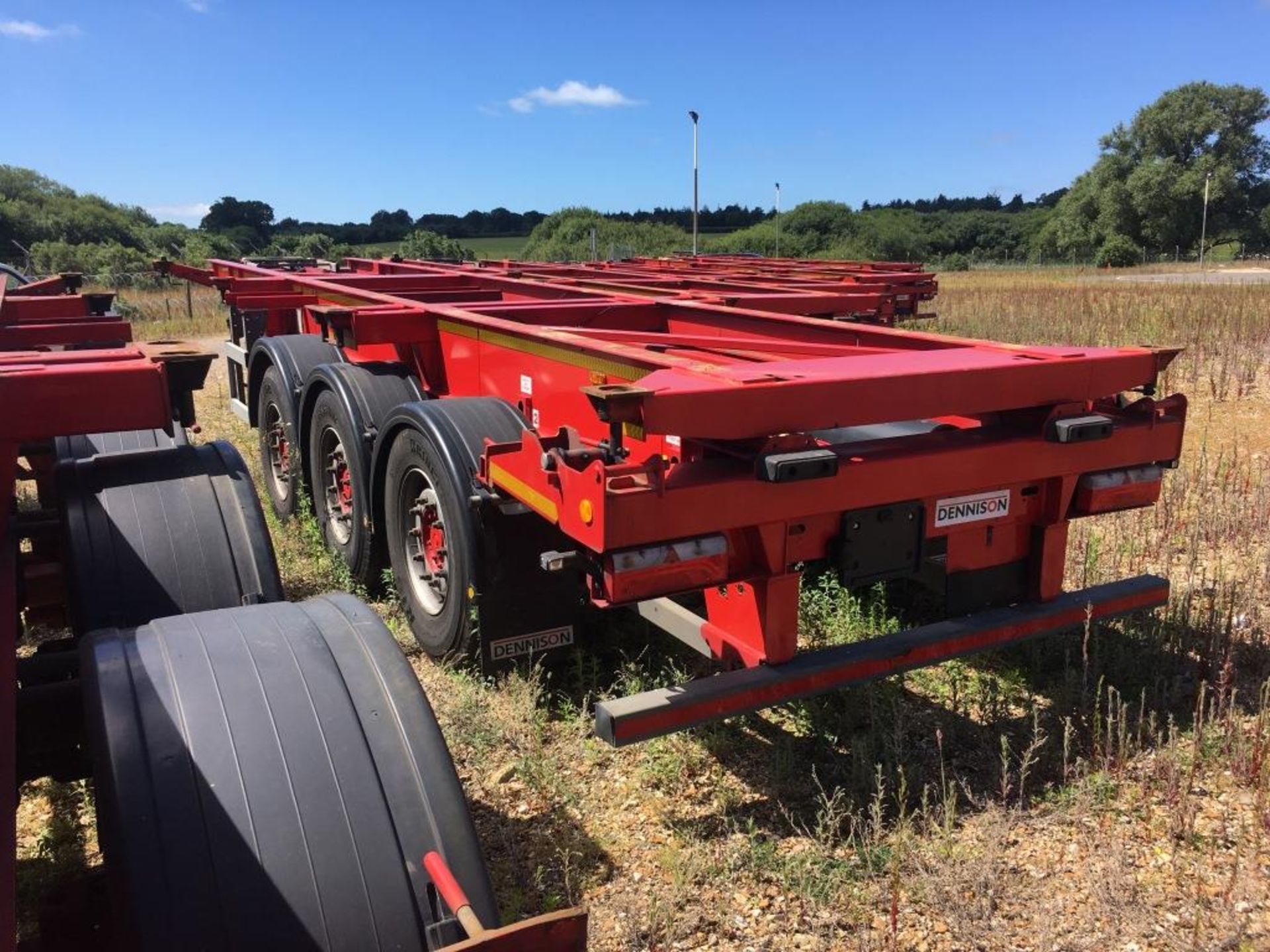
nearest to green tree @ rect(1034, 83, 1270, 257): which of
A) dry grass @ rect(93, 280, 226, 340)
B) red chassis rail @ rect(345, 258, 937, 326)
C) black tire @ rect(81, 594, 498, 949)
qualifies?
→ dry grass @ rect(93, 280, 226, 340)

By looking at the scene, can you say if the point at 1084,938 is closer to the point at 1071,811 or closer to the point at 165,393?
the point at 1071,811

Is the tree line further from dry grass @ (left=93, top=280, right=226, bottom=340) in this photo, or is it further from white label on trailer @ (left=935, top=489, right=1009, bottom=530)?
white label on trailer @ (left=935, top=489, right=1009, bottom=530)

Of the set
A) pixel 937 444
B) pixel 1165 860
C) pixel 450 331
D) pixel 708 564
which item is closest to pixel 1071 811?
pixel 1165 860

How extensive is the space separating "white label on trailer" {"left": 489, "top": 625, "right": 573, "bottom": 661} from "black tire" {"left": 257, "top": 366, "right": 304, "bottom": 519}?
249 centimetres

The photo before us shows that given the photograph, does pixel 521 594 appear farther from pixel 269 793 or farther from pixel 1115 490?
pixel 1115 490

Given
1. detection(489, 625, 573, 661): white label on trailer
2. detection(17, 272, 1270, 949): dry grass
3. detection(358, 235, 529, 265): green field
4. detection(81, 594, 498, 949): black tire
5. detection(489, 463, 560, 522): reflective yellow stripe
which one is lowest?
detection(17, 272, 1270, 949): dry grass

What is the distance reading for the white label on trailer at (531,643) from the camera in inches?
135

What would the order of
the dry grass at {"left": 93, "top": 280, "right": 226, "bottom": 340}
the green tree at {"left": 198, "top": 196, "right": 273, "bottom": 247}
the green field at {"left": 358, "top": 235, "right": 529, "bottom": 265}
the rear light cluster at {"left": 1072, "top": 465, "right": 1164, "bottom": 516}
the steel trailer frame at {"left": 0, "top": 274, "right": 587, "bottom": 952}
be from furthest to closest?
the green tree at {"left": 198, "top": 196, "right": 273, "bottom": 247} → the green field at {"left": 358, "top": 235, "right": 529, "bottom": 265} → the dry grass at {"left": 93, "top": 280, "right": 226, "bottom": 340} → the rear light cluster at {"left": 1072, "top": 465, "right": 1164, "bottom": 516} → the steel trailer frame at {"left": 0, "top": 274, "right": 587, "bottom": 952}

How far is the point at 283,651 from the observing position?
5.73ft

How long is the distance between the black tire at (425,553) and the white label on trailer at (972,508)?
5.12 feet

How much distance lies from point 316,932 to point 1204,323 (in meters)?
14.5

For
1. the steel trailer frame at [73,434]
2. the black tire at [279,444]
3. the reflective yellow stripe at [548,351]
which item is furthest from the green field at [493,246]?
the steel trailer frame at [73,434]

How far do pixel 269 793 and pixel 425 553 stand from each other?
7.89 ft

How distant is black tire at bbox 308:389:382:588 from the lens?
14.5 feet
